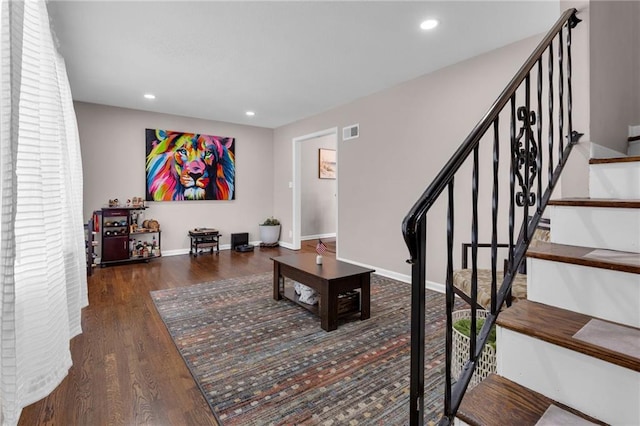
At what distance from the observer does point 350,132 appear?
4859mm

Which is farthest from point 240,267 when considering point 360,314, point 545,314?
point 545,314

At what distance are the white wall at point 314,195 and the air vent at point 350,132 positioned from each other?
2345mm

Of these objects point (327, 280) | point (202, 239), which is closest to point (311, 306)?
point (327, 280)

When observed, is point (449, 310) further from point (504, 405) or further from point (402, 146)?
point (402, 146)

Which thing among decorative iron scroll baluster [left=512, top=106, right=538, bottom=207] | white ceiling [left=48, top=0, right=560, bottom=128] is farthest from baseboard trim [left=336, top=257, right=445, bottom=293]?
white ceiling [left=48, top=0, right=560, bottom=128]

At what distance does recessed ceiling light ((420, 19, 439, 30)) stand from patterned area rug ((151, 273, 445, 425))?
8.35ft

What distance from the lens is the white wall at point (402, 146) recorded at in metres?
3.30

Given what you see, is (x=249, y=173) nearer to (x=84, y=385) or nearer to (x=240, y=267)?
(x=240, y=267)

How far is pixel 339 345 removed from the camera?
2.36 metres

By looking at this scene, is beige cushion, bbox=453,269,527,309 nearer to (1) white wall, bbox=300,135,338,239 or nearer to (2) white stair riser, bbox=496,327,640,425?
(2) white stair riser, bbox=496,327,640,425

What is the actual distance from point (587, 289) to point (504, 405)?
529 millimetres

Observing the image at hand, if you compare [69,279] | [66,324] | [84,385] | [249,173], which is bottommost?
[84,385]

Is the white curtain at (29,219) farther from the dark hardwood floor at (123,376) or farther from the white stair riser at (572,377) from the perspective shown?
the white stair riser at (572,377)

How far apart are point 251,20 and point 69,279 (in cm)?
239
